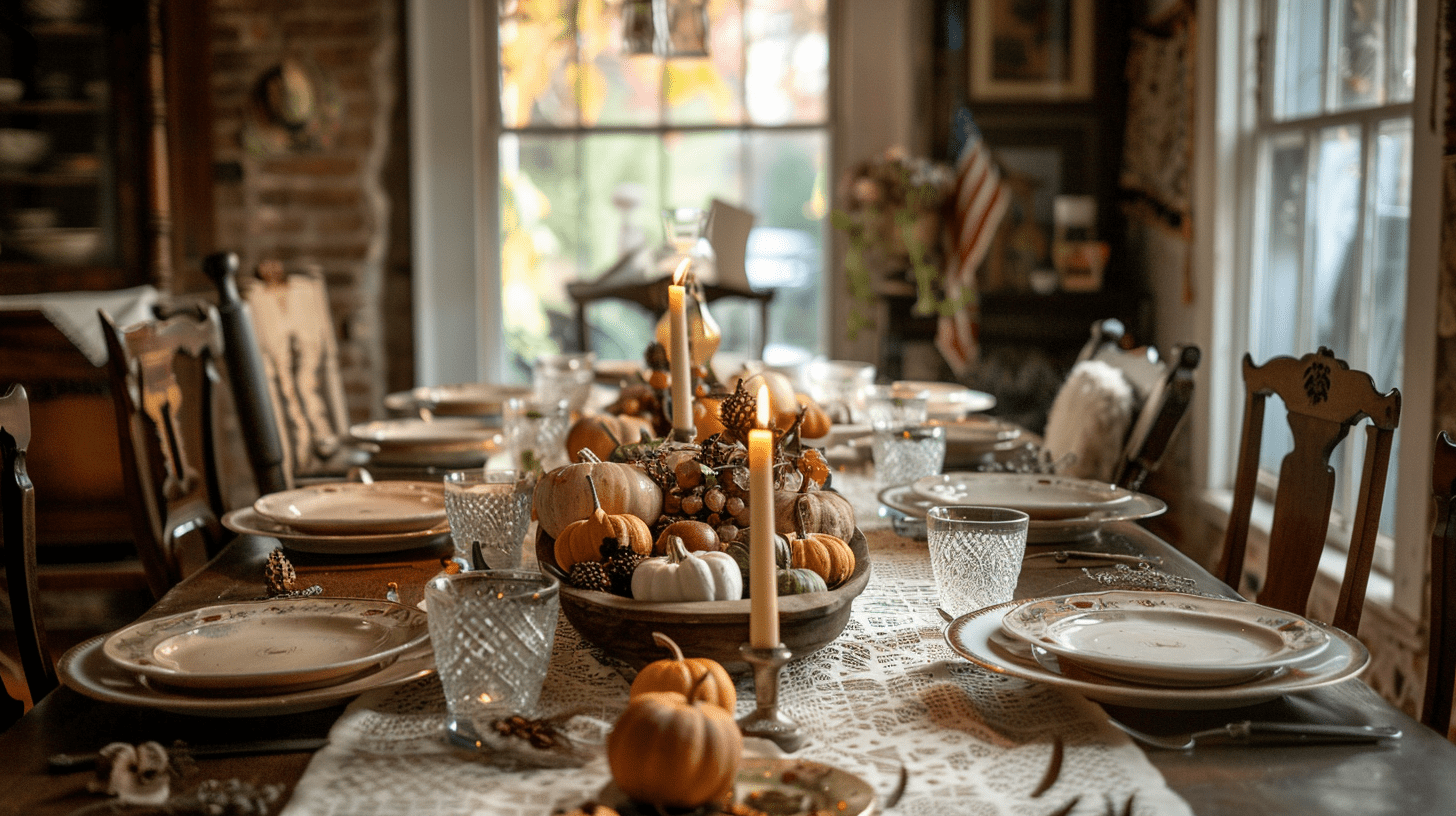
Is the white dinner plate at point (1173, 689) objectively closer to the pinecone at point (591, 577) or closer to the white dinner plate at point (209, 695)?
the pinecone at point (591, 577)

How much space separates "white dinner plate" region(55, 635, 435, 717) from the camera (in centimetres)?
84

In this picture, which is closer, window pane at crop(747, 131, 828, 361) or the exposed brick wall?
the exposed brick wall

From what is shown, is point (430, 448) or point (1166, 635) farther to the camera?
point (430, 448)

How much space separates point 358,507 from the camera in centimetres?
154

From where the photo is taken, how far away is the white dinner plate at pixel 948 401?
2.34 m

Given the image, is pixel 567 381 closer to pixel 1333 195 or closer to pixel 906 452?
pixel 906 452

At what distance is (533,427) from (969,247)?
2051 millimetres

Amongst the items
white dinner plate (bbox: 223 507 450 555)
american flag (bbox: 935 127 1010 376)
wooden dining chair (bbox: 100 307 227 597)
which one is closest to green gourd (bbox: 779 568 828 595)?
white dinner plate (bbox: 223 507 450 555)

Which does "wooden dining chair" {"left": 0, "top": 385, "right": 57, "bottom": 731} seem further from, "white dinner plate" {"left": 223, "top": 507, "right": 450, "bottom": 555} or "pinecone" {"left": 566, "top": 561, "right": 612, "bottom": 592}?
"pinecone" {"left": 566, "top": 561, "right": 612, "bottom": 592}

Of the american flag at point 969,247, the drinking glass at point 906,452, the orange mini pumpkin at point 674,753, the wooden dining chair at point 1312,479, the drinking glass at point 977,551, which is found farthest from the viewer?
the american flag at point 969,247

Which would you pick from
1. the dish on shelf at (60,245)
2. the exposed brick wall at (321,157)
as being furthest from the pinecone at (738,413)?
the dish on shelf at (60,245)

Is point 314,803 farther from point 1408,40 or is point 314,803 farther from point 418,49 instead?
point 418,49

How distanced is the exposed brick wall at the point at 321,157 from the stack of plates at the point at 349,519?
257 cm

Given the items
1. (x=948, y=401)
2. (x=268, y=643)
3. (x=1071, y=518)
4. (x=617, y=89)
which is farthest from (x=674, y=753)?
(x=617, y=89)
